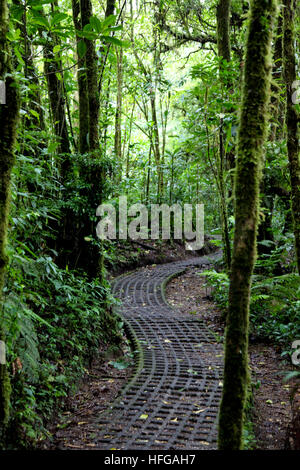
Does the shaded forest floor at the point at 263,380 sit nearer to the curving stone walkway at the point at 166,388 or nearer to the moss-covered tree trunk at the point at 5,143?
the curving stone walkway at the point at 166,388

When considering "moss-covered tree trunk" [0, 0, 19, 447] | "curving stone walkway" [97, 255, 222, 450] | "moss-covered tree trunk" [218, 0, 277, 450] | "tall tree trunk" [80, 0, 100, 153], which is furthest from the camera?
"tall tree trunk" [80, 0, 100, 153]

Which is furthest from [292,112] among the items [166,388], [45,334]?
[45,334]

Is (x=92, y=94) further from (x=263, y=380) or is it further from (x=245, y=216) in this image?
(x=263, y=380)

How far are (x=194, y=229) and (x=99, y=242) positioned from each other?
958 cm

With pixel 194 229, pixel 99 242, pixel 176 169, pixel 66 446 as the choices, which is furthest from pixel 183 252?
pixel 66 446

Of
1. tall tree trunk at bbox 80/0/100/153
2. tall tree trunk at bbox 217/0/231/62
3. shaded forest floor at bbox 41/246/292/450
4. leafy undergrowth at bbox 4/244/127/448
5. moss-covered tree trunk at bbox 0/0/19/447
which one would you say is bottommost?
shaded forest floor at bbox 41/246/292/450

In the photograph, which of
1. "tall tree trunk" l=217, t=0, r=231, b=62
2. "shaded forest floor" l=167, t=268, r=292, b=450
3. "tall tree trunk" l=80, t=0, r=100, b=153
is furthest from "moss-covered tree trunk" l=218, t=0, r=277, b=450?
"tall tree trunk" l=217, t=0, r=231, b=62

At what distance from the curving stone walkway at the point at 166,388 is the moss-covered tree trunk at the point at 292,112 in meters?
1.81

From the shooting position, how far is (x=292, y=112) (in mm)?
4027

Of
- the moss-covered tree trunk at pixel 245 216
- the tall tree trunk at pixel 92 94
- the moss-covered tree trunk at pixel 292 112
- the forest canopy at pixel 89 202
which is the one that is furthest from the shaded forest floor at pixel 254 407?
the tall tree trunk at pixel 92 94

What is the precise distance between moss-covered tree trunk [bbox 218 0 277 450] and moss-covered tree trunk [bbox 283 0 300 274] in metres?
1.94

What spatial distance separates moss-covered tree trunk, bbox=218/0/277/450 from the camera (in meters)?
2.14

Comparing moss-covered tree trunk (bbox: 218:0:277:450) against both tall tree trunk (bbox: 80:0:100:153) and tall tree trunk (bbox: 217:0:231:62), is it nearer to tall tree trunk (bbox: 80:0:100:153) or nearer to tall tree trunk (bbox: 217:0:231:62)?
tall tree trunk (bbox: 80:0:100:153)

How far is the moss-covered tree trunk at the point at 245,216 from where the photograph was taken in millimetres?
2137
